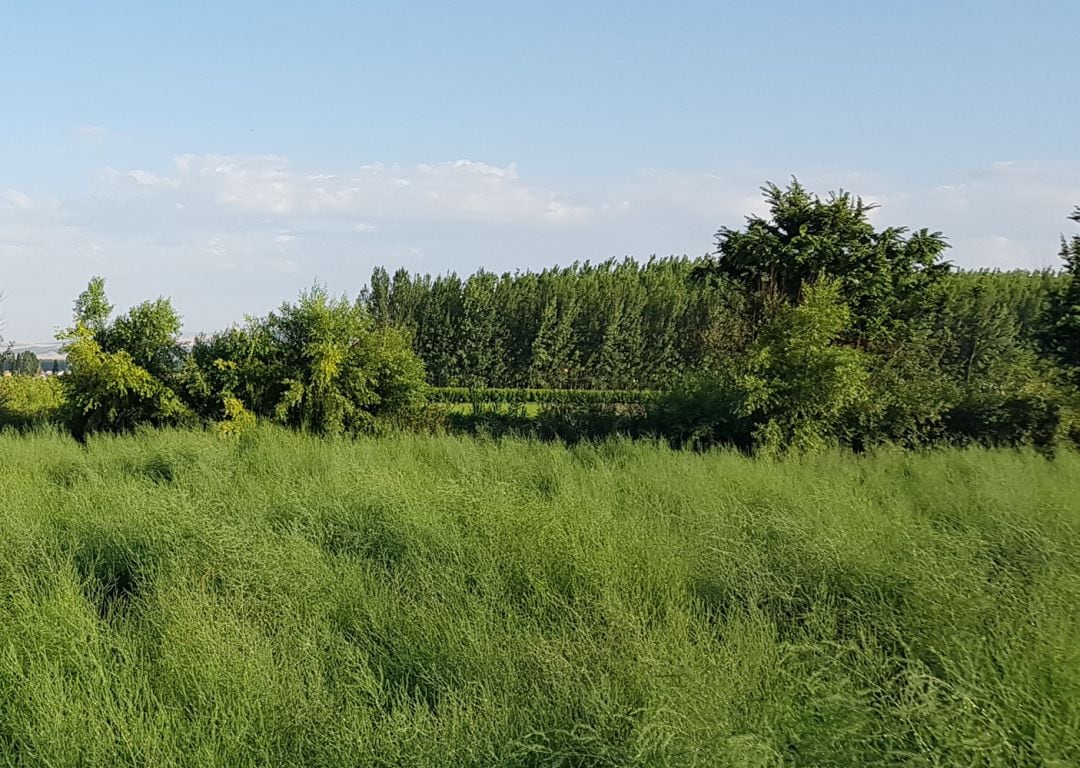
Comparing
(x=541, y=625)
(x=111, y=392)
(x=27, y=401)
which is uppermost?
(x=111, y=392)

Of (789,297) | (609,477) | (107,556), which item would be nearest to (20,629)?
(107,556)

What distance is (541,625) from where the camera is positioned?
4.82 meters

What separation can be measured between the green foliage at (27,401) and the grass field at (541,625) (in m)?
11.0

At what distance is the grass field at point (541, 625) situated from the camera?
3365 millimetres

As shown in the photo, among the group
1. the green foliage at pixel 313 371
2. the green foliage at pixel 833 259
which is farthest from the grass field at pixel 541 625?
the green foliage at pixel 833 259

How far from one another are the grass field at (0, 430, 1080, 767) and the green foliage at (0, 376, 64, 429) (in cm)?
1096

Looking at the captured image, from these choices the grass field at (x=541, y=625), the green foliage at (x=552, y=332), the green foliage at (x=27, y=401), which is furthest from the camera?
the green foliage at (x=552, y=332)

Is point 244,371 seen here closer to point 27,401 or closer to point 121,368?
point 121,368

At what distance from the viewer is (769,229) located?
18.4 metres

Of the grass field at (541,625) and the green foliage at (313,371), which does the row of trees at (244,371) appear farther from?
the grass field at (541,625)

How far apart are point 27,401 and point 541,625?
19448mm

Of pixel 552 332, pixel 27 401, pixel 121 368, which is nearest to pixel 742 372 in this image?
pixel 121 368

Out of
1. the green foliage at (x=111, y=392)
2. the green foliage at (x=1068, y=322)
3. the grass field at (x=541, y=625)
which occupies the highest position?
the green foliage at (x=1068, y=322)

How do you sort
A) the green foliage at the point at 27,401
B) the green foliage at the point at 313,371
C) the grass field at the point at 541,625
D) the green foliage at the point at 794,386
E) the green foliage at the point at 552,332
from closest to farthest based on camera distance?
the grass field at the point at 541,625, the green foliage at the point at 794,386, the green foliage at the point at 313,371, the green foliage at the point at 27,401, the green foliage at the point at 552,332
